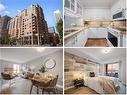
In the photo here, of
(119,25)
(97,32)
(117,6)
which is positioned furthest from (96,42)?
(117,6)

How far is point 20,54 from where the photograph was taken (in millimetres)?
1757

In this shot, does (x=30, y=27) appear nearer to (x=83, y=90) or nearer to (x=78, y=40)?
(x=78, y=40)

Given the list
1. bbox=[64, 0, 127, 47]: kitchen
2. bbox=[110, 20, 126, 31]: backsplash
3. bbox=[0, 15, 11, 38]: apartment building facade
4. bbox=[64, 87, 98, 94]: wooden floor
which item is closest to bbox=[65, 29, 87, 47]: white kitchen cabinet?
bbox=[64, 0, 127, 47]: kitchen

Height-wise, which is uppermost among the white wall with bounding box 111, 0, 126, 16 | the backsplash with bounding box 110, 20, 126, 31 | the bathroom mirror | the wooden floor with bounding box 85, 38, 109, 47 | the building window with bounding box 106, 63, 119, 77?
the white wall with bounding box 111, 0, 126, 16

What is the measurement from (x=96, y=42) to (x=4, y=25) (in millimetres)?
740

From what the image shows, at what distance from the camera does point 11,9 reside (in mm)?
1740

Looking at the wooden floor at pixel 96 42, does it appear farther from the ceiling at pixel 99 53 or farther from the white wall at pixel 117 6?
the white wall at pixel 117 6

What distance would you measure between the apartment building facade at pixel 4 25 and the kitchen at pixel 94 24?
461 mm

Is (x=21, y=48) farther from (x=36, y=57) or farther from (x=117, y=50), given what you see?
(x=117, y=50)

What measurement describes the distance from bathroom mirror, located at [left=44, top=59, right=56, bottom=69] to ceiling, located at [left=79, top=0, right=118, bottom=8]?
1.64ft

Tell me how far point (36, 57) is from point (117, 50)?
63 cm

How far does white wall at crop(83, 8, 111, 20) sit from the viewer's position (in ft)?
5.63

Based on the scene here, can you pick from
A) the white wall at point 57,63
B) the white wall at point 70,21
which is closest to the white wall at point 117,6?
the white wall at point 70,21

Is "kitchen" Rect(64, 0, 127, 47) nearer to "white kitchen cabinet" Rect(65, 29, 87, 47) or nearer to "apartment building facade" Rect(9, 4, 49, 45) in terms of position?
"white kitchen cabinet" Rect(65, 29, 87, 47)
